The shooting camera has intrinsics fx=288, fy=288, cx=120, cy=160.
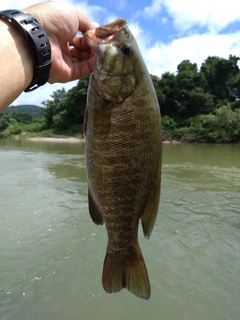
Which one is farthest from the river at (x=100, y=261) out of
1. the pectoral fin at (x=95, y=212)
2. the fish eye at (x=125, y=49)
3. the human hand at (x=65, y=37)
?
the fish eye at (x=125, y=49)

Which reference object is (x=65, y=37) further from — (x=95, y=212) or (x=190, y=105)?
(x=190, y=105)

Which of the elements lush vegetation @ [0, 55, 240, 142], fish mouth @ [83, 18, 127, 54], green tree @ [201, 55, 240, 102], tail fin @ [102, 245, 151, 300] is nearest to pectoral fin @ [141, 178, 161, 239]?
tail fin @ [102, 245, 151, 300]

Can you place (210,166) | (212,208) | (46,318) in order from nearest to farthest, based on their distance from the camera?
(46,318) → (212,208) → (210,166)

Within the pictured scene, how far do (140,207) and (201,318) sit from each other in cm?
304

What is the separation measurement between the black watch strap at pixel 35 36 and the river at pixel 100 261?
11.6 ft

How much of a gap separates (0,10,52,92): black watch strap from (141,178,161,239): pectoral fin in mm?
1148

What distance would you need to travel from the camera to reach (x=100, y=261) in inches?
216

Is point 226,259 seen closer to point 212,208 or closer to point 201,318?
point 201,318

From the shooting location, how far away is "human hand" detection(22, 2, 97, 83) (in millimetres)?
2283

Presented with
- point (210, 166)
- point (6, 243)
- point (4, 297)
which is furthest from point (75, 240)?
point (210, 166)

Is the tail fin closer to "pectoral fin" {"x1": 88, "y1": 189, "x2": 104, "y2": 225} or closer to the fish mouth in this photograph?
"pectoral fin" {"x1": 88, "y1": 189, "x2": 104, "y2": 225}

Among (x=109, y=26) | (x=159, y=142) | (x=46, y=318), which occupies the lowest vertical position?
(x=46, y=318)

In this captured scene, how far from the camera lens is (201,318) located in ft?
13.4

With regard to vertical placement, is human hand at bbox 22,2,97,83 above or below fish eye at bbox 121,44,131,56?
above
